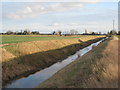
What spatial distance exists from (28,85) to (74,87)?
6.48 metres

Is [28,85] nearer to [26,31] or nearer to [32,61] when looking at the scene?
[32,61]

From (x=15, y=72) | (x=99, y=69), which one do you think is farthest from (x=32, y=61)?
(x=99, y=69)

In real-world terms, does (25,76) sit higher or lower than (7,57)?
lower

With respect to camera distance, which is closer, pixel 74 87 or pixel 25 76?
pixel 74 87

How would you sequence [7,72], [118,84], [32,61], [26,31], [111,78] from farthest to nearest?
1. [26,31]
2. [32,61]
3. [7,72]
4. [111,78]
5. [118,84]

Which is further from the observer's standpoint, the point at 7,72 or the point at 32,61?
the point at 32,61

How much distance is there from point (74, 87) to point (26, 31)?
130374 mm

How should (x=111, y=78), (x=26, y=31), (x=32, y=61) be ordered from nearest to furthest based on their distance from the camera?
(x=111, y=78)
(x=32, y=61)
(x=26, y=31)

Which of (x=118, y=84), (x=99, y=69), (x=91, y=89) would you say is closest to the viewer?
(x=91, y=89)

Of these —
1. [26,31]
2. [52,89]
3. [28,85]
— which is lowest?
[28,85]

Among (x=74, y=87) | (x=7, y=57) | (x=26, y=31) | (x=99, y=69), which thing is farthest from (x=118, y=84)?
(x=26, y=31)

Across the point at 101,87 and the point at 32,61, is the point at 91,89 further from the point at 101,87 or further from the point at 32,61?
the point at 32,61

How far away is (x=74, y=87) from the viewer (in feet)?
38.5

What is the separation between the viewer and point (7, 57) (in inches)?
920
